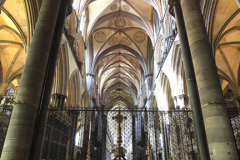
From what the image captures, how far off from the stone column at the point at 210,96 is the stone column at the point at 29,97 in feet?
13.0

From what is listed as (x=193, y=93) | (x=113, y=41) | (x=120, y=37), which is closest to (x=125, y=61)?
(x=113, y=41)

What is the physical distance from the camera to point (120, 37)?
18.8m

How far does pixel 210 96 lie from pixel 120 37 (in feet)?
50.1

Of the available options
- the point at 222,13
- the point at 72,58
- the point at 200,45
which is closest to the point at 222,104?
the point at 200,45

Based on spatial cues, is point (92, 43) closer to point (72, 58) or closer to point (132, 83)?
point (72, 58)

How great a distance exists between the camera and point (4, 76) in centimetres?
1194

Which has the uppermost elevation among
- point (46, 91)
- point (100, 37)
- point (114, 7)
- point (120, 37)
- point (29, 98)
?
point (114, 7)

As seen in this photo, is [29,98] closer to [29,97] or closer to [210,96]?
[29,97]

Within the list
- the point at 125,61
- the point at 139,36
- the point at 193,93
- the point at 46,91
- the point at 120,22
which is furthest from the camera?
the point at 125,61

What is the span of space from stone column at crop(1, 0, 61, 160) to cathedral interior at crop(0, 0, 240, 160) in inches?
0.8

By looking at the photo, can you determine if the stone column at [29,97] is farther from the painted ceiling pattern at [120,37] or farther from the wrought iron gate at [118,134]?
the painted ceiling pattern at [120,37]

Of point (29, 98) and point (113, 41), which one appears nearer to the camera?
point (29, 98)

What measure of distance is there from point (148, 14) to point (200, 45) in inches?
441

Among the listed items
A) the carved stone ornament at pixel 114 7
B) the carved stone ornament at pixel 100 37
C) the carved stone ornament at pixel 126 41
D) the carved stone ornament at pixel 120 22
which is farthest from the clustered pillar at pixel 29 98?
the carved stone ornament at pixel 126 41
